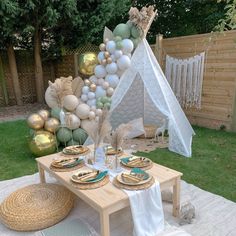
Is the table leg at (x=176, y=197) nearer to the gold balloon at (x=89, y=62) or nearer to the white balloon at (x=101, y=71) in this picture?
the white balloon at (x=101, y=71)

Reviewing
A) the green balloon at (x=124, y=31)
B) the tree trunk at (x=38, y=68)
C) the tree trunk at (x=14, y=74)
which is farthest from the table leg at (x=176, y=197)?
the tree trunk at (x=14, y=74)

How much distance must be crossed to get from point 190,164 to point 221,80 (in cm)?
213

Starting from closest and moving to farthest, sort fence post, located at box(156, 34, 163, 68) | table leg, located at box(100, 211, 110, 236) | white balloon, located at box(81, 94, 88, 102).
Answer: table leg, located at box(100, 211, 110, 236) → white balloon, located at box(81, 94, 88, 102) → fence post, located at box(156, 34, 163, 68)

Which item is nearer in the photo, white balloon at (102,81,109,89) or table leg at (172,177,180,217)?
table leg at (172,177,180,217)

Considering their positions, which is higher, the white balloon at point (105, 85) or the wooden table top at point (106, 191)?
the white balloon at point (105, 85)

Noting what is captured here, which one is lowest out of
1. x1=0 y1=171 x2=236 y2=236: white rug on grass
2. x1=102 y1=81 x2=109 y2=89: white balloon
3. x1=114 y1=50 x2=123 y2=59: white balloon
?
x1=0 y1=171 x2=236 y2=236: white rug on grass

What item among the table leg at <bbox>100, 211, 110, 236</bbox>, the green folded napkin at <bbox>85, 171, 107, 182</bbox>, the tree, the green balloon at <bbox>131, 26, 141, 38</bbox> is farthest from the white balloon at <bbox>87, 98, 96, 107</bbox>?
the tree

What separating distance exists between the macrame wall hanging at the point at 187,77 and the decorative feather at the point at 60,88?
7.90ft

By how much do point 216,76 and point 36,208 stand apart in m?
4.06

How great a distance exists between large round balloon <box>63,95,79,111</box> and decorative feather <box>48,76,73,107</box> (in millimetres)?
86

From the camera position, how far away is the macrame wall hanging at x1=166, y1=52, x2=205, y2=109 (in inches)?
195

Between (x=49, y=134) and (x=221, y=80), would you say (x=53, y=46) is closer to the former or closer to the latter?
(x=49, y=134)

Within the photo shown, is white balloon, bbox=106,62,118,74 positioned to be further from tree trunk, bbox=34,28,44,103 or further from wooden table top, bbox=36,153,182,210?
tree trunk, bbox=34,28,44,103

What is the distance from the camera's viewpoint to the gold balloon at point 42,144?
3.69m
